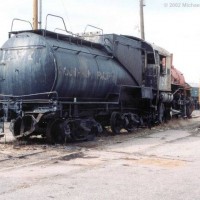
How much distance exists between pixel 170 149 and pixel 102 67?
12.2 feet

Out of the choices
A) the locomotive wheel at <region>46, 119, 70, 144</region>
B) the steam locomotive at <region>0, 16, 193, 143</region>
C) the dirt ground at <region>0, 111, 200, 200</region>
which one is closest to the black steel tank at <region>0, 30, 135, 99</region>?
the steam locomotive at <region>0, 16, 193, 143</region>

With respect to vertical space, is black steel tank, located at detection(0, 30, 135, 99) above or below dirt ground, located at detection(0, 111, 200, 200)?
above

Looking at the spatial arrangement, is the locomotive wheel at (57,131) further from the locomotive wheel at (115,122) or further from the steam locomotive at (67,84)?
the locomotive wheel at (115,122)

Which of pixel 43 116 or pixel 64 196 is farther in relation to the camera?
pixel 43 116

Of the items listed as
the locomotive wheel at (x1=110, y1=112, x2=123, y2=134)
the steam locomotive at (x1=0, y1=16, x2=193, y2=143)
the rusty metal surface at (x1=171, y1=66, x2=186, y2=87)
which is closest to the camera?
the steam locomotive at (x1=0, y1=16, x2=193, y2=143)

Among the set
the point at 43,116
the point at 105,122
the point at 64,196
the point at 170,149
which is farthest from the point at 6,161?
the point at 105,122

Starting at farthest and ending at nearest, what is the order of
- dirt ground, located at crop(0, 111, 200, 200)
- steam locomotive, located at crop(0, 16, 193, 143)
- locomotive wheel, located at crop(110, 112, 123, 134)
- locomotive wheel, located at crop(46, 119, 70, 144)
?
1. locomotive wheel, located at crop(110, 112, 123, 134)
2. locomotive wheel, located at crop(46, 119, 70, 144)
3. steam locomotive, located at crop(0, 16, 193, 143)
4. dirt ground, located at crop(0, 111, 200, 200)

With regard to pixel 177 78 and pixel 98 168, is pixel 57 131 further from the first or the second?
pixel 177 78

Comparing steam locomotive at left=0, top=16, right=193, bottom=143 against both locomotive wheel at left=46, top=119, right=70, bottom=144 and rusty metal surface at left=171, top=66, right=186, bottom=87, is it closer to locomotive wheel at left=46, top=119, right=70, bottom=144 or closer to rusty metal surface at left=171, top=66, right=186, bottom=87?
locomotive wheel at left=46, top=119, right=70, bottom=144

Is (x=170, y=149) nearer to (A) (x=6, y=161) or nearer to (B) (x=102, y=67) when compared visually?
(B) (x=102, y=67)

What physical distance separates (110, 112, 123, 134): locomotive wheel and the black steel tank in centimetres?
180

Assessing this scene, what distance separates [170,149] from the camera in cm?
1172

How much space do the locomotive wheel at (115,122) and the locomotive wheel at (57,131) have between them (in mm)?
2934

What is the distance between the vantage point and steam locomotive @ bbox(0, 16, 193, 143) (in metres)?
11.9
